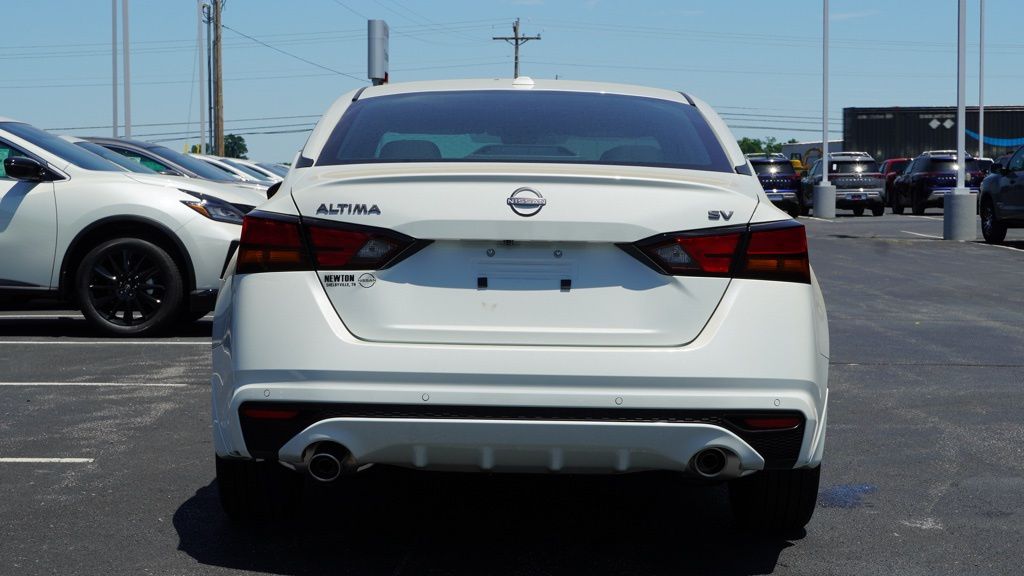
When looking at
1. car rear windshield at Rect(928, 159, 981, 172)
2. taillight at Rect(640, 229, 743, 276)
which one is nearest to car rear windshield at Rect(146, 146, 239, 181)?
taillight at Rect(640, 229, 743, 276)

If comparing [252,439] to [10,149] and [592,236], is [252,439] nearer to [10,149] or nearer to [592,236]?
[592,236]

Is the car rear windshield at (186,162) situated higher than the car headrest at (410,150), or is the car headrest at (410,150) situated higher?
the car rear windshield at (186,162)

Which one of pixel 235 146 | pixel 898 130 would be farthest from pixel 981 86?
pixel 235 146

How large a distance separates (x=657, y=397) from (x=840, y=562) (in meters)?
1.02

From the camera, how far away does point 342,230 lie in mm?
4172

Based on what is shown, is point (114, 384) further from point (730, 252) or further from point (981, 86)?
point (981, 86)

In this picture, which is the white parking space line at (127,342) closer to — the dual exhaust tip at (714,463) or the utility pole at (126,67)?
the dual exhaust tip at (714,463)

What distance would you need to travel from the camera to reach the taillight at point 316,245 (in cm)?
416

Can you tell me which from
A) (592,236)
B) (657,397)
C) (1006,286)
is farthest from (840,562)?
(1006,286)

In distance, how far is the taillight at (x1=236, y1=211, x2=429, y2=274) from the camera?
4156 millimetres

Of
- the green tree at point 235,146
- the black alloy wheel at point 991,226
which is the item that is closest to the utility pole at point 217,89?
the black alloy wheel at point 991,226

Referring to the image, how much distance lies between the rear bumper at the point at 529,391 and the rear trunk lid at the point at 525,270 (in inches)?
2.4

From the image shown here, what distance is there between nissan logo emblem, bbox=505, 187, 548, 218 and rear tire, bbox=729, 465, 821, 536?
131 centimetres

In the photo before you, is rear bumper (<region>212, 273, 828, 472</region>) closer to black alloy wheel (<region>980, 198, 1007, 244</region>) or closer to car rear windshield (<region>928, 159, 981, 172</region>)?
black alloy wheel (<region>980, 198, 1007, 244</region>)
